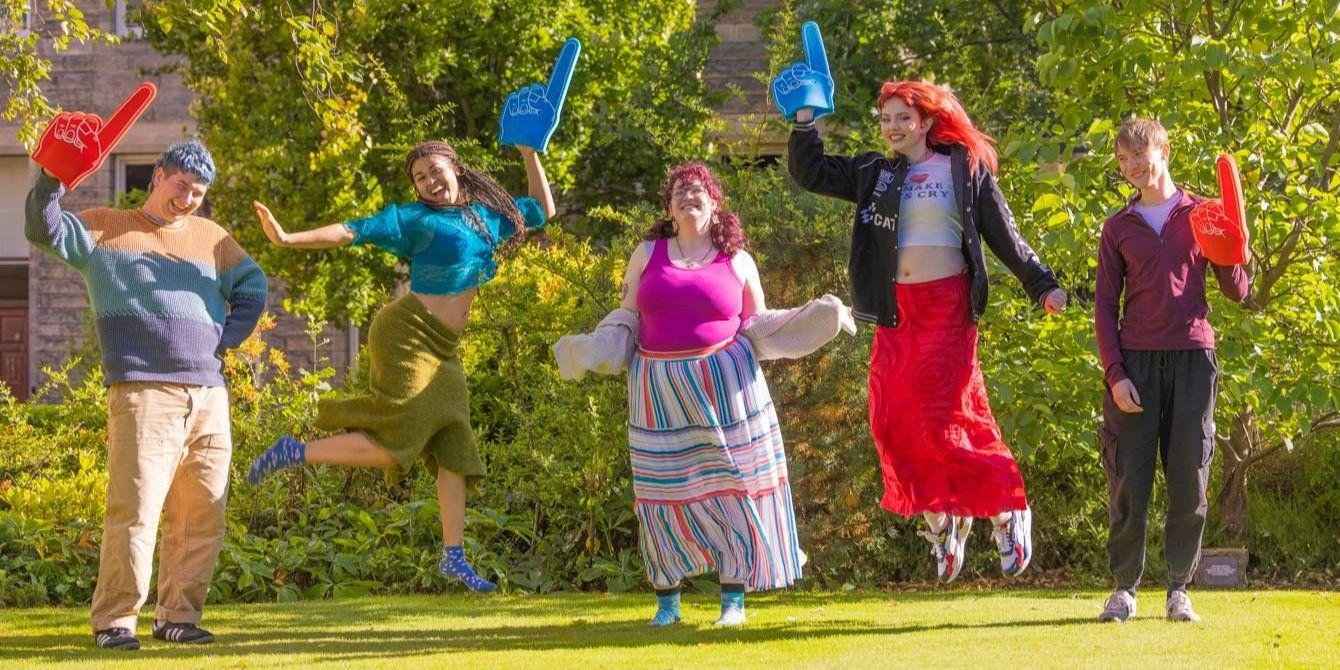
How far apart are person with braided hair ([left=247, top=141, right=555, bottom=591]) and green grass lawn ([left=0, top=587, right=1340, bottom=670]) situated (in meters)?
0.47

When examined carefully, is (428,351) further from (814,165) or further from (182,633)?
(814,165)

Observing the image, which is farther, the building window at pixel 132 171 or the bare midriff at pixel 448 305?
the building window at pixel 132 171

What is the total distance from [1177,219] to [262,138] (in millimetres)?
7585

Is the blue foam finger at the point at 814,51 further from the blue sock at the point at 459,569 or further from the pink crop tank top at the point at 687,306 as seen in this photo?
the blue sock at the point at 459,569

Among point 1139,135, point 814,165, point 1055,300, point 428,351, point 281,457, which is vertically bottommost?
point 281,457

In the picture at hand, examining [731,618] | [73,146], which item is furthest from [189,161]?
[731,618]

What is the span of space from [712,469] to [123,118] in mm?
2278

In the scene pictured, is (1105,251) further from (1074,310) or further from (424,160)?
(424,160)

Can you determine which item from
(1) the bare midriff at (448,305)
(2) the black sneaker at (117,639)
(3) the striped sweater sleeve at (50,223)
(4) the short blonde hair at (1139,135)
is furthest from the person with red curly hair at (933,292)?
(2) the black sneaker at (117,639)

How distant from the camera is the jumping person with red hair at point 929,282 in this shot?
5.37 m

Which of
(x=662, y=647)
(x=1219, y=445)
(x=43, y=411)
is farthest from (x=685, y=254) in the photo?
(x=43, y=411)

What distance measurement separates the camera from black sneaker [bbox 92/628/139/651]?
5156mm

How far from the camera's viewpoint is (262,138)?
11375 mm

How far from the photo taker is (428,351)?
5652 millimetres
